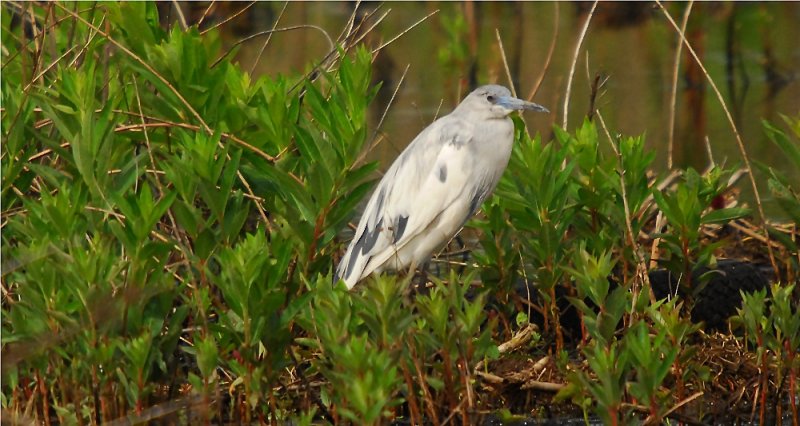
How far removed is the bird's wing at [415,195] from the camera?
5.00 m

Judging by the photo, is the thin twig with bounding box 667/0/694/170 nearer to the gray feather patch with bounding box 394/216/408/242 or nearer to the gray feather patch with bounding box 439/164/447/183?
the gray feather patch with bounding box 439/164/447/183

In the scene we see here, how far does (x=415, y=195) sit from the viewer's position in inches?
199

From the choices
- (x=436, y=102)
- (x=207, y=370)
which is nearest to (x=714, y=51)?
(x=436, y=102)

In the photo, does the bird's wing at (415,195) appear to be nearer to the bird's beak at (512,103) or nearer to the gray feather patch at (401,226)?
the gray feather patch at (401,226)

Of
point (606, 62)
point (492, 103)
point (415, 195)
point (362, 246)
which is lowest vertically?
point (606, 62)

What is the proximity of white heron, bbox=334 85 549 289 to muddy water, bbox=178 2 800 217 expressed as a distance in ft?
8.05

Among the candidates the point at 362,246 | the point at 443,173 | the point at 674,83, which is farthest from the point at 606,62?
the point at 362,246

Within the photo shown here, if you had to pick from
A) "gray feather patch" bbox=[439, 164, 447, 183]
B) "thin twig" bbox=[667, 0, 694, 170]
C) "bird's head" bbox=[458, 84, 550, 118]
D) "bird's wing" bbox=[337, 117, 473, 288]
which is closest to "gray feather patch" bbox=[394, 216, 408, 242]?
"bird's wing" bbox=[337, 117, 473, 288]

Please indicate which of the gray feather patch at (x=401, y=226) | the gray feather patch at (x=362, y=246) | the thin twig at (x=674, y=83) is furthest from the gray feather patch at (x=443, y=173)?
the thin twig at (x=674, y=83)

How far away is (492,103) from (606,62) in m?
6.96

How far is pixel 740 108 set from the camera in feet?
32.5

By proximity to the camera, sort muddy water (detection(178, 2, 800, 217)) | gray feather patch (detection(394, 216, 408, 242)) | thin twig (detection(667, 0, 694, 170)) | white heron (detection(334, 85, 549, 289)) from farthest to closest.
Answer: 1. muddy water (detection(178, 2, 800, 217))
2. thin twig (detection(667, 0, 694, 170))
3. gray feather patch (detection(394, 216, 408, 242))
4. white heron (detection(334, 85, 549, 289))

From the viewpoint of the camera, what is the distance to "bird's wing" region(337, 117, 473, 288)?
5000 mm

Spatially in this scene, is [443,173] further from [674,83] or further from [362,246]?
[674,83]
